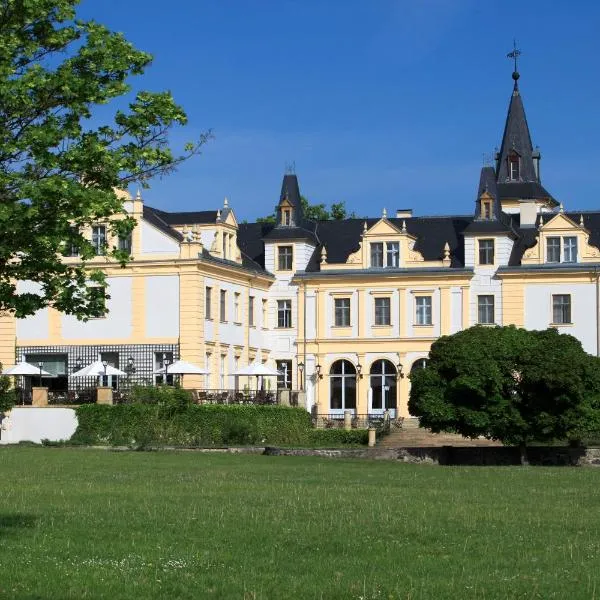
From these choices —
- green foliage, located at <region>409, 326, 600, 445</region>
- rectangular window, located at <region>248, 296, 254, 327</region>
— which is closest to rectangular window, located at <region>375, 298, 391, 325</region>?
rectangular window, located at <region>248, 296, 254, 327</region>

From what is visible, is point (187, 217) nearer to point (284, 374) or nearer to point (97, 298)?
point (284, 374)

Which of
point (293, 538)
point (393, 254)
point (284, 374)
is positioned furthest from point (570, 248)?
point (293, 538)

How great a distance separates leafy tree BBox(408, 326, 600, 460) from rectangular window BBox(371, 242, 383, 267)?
70.6 ft

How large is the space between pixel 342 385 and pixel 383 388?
199 cm

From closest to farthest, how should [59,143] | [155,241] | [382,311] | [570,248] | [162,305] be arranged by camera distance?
[59,143]
[162,305]
[155,241]
[570,248]
[382,311]

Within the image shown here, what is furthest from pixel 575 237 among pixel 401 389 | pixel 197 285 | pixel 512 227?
pixel 197 285

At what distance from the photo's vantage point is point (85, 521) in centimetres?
2077

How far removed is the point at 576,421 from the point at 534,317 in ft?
68.2

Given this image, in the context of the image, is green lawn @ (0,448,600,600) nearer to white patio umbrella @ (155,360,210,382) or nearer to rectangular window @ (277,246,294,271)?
white patio umbrella @ (155,360,210,382)

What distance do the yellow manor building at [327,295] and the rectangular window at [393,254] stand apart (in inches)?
2.6

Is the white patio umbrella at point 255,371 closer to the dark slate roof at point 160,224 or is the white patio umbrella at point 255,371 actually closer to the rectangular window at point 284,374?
the dark slate roof at point 160,224

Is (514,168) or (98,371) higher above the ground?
(514,168)

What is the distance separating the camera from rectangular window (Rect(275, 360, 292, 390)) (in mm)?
69688

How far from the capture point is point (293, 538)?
1883cm
